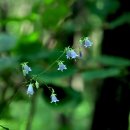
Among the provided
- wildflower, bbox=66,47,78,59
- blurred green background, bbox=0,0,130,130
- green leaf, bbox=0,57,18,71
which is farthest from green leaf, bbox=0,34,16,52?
wildflower, bbox=66,47,78,59

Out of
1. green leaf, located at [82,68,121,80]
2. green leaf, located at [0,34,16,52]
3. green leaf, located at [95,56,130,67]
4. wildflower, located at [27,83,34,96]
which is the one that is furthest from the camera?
green leaf, located at [0,34,16,52]

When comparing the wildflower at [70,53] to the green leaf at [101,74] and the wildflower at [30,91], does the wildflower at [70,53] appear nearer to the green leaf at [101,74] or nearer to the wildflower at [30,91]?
the wildflower at [30,91]

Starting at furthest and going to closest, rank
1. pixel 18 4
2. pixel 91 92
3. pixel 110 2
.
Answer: pixel 18 4 → pixel 91 92 → pixel 110 2

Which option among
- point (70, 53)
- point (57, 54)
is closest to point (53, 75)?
point (57, 54)

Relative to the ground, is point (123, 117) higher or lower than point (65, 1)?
lower

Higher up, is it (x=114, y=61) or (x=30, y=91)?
(x=114, y=61)

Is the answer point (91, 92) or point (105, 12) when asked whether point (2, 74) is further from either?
point (91, 92)

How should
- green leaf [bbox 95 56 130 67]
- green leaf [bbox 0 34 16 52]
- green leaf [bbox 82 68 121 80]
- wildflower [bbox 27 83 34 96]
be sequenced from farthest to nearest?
green leaf [bbox 0 34 16 52], green leaf [bbox 95 56 130 67], green leaf [bbox 82 68 121 80], wildflower [bbox 27 83 34 96]

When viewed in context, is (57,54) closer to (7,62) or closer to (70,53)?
(7,62)

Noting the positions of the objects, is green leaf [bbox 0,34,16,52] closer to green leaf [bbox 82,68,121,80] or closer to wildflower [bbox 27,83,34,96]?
green leaf [bbox 82,68,121,80]

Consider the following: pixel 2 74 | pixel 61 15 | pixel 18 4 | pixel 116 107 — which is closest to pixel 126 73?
pixel 116 107

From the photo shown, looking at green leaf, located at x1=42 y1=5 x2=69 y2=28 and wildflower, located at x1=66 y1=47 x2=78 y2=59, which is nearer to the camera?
wildflower, located at x1=66 y1=47 x2=78 y2=59
